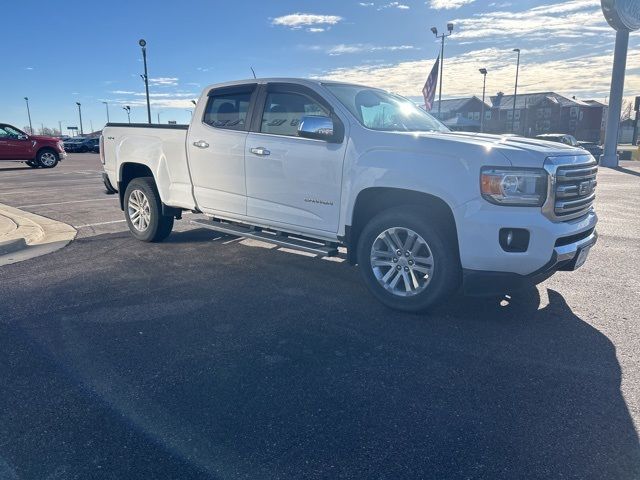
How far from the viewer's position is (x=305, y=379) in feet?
11.0

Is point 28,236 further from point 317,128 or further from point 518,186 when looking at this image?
point 518,186

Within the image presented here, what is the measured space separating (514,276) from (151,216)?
16.3 ft

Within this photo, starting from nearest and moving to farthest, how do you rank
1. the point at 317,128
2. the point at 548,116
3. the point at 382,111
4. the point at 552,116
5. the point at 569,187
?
the point at 569,187 < the point at 317,128 < the point at 382,111 < the point at 552,116 < the point at 548,116

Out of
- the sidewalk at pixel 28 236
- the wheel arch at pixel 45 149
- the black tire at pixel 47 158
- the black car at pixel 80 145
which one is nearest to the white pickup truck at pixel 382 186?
the sidewalk at pixel 28 236

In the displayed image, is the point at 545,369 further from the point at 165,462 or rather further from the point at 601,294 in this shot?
the point at 165,462

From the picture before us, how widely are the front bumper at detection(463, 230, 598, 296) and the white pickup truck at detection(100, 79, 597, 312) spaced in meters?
0.01

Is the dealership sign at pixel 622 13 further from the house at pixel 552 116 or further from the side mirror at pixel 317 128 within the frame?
the house at pixel 552 116

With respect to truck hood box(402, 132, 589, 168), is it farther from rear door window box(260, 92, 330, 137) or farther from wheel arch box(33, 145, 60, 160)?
wheel arch box(33, 145, 60, 160)

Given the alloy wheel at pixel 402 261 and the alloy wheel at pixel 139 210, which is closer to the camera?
the alloy wheel at pixel 402 261

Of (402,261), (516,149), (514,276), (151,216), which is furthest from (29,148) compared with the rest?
(514,276)

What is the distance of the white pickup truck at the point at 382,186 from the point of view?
13.0 feet

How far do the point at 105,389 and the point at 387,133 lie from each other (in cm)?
300

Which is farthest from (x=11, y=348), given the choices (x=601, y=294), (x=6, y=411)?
(x=601, y=294)

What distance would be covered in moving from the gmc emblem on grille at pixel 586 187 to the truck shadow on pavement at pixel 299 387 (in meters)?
1.07
